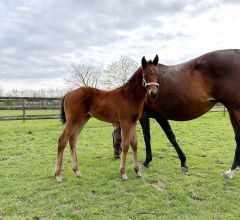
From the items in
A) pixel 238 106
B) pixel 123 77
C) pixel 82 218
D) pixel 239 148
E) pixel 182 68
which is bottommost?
pixel 82 218

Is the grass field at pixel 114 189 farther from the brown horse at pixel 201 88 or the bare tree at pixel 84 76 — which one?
the bare tree at pixel 84 76

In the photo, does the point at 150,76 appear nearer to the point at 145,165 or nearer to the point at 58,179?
the point at 145,165

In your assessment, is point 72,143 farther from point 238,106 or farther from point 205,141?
point 205,141

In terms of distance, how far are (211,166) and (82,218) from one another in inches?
125

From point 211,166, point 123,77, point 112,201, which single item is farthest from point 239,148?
point 123,77

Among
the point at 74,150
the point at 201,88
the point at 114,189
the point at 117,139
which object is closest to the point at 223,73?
the point at 201,88

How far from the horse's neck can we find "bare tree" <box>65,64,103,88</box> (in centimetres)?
3357

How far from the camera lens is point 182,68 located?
489 centimetres

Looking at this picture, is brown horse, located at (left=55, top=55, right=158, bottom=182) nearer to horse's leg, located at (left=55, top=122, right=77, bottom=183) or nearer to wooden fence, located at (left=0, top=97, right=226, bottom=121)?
horse's leg, located at (left=55, top=122, right=77, bottom=183)

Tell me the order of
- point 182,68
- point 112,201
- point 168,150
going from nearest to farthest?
point 112,201
point 182,68
point 168,150

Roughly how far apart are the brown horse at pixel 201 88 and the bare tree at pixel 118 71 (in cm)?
2838

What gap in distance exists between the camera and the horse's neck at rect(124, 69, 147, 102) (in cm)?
422

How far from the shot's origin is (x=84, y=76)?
1527 inches

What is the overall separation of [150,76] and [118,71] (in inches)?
1194
